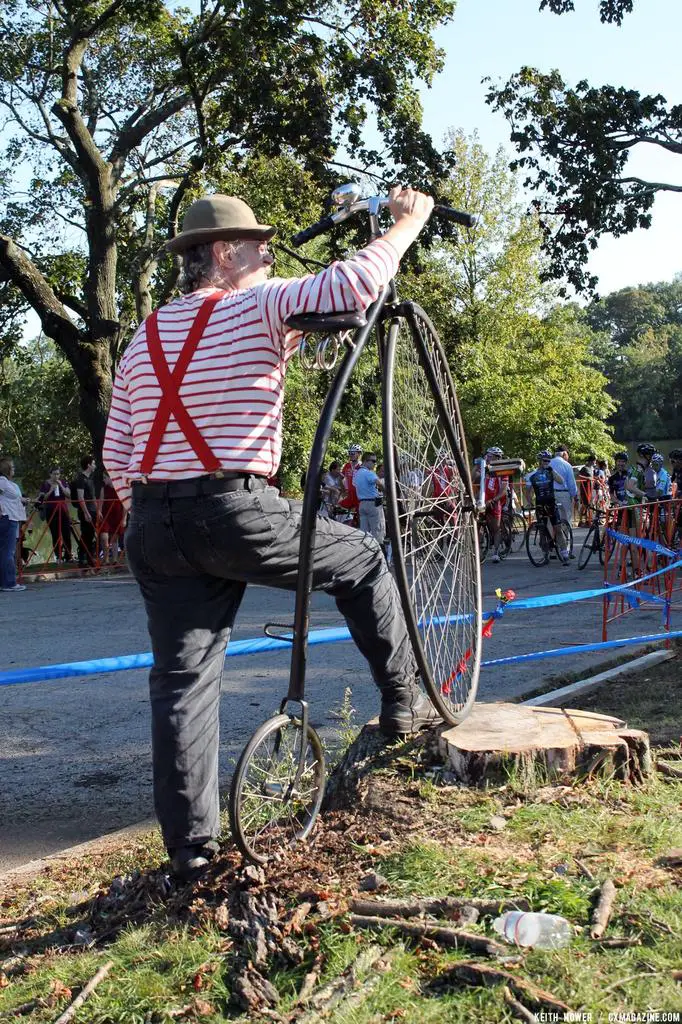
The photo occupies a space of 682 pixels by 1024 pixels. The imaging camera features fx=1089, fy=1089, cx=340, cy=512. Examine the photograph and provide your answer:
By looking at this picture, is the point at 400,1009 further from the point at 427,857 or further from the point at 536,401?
the point at 536,401

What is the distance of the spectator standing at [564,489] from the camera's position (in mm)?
19094

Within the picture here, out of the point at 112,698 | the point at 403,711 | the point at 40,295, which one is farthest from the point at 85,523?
the point at 403,711

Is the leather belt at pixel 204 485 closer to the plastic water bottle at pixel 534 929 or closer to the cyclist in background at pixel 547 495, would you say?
the plastic water bottle at pixel 534 929

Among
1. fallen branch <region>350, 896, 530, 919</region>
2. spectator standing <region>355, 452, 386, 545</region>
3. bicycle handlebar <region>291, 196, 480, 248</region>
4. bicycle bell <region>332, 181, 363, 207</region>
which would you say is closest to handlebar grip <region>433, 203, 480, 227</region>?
bicycle handlebar <region>291, 196, 480, 248</region>

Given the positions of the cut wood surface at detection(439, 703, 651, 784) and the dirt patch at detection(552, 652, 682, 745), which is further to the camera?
the dirt patch at detection(552, 652, 682, 745)

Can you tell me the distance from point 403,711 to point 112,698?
4.11 m

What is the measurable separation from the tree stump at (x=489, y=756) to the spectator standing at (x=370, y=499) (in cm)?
1486

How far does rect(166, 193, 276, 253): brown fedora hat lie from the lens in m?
3.34

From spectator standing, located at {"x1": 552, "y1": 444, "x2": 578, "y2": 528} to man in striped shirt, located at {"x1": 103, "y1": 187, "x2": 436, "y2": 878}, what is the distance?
1605cm

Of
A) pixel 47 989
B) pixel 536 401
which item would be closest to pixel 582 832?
pixel 47 989

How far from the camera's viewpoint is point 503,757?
375cm

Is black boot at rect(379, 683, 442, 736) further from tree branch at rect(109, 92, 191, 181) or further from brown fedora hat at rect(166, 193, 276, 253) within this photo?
tree branch at rect(109, 92, 191, 181)

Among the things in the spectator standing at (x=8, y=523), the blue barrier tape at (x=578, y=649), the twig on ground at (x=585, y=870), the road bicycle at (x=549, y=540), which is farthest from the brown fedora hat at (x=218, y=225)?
the road bicycle at (x=549, y=540)

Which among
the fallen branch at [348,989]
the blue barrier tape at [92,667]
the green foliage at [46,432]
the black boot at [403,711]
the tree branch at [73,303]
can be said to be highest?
the tree branch at [73,303]
